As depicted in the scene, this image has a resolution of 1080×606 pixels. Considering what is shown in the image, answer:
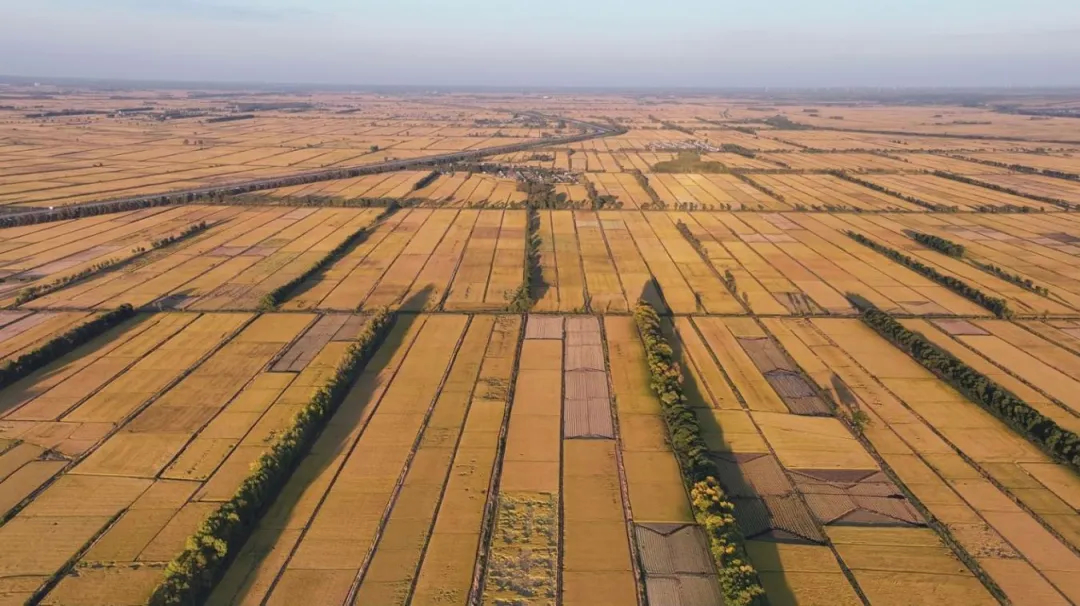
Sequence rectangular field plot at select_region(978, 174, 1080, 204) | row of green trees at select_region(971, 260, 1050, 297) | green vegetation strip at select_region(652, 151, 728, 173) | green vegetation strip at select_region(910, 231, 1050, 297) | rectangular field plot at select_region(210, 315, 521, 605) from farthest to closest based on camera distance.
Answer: green vegetation strip at select_region(652, 151, 728, 173), rectangular field plot at select_region(978, 174, 1080, 204), green vegetation strip at select_region(910, 231, 1050, 297), row of green trees at select_region(971, 260, 1050, 297), rectangular field plot at select_region(210, 315, 521, 605)

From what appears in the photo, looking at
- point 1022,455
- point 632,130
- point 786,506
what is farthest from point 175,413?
point 632,130

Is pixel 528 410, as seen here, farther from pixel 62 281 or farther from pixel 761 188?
pixel 761 188

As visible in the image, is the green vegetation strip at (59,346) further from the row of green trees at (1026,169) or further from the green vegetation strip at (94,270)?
the row of green trees at (1026,169)

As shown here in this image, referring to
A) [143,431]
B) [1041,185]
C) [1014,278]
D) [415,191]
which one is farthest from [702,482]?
[1041,185]

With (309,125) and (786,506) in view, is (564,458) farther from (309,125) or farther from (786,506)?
(309,125)

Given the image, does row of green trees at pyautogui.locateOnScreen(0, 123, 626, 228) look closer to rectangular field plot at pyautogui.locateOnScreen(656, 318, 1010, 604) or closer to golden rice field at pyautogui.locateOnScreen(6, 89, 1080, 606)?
golden rice field at pyautogui.locateOnScreen(6, 89, 1080, 606)

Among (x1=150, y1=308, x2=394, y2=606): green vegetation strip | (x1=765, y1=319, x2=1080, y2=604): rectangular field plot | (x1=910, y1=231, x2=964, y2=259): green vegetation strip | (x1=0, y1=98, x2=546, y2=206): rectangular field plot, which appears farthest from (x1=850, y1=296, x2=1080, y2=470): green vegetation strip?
(x1=0, y1=98, x2=546, y2=206): rectangular field plot
